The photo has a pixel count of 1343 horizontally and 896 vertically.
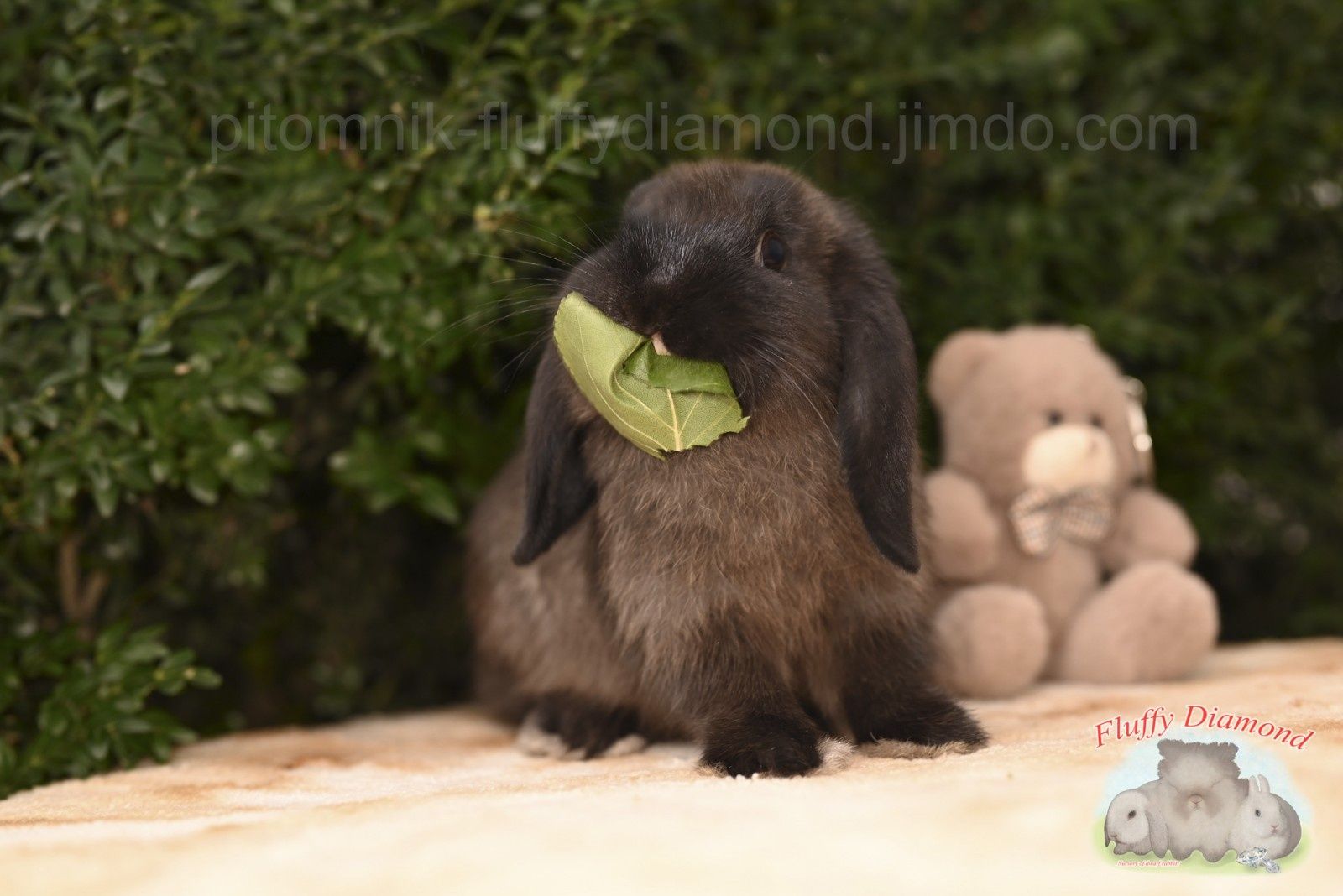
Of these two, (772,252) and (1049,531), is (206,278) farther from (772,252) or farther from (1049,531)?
(1049,531)

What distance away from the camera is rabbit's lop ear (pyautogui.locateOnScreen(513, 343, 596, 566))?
250 centimetres

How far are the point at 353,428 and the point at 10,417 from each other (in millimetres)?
940

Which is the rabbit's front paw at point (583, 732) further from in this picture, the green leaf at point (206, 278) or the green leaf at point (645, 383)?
the green leaf at point (206, 278)

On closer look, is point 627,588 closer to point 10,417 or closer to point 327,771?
point 327,771

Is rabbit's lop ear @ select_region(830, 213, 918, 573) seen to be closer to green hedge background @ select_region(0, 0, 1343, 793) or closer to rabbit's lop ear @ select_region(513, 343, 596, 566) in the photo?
rabbit's lop ear @ select_region(513, 343, 596, 566)

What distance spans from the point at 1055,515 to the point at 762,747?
1.13 metres

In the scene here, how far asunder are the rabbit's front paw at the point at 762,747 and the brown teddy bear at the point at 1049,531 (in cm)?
61

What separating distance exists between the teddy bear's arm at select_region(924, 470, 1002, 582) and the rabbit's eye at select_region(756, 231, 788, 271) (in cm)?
76

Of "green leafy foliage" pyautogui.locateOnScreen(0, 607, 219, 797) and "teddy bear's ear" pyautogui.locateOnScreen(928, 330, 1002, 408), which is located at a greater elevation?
"teddy bear's ear" pyautogui.locateOnScreen(928, 330, 1002, 408)

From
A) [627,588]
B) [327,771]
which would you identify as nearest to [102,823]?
[327,771]

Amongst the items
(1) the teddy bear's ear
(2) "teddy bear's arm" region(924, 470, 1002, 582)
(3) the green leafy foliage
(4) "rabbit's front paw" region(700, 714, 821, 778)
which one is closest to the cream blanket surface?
(4) "rabbit's front paw" region(700, 714, 821, 778)

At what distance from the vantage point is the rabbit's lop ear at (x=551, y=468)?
2.50 m

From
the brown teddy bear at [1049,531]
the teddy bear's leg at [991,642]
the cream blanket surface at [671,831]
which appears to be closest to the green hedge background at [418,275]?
the brown teddy bear at [1049,531]

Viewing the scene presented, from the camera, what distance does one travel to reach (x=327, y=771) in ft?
8.65
